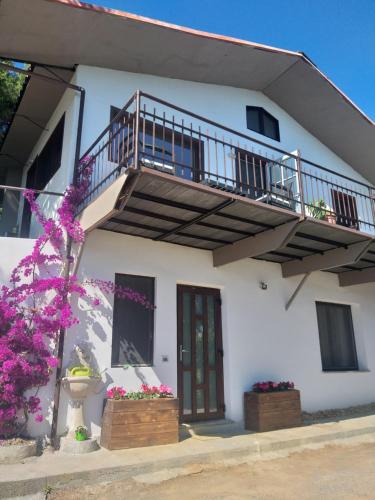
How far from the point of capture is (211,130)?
8312mm

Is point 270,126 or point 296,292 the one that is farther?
point 270,126

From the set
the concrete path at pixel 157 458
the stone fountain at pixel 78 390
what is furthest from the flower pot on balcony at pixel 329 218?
the stone fountain at pixel 78 390

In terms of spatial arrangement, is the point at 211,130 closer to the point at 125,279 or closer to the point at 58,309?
the point at 125,279

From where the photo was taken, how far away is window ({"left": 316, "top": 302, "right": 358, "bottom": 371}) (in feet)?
30.0

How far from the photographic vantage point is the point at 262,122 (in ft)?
32.0

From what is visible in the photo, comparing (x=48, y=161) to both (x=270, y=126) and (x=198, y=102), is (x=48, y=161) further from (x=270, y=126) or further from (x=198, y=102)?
(x=270, y=126)

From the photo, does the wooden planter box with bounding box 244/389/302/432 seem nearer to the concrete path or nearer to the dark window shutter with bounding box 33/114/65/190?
the concrete path

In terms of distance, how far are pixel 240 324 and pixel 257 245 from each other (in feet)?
5.51

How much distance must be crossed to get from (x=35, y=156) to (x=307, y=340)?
7.52 metres

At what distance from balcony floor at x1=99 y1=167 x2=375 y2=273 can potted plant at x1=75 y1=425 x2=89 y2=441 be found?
2.87m

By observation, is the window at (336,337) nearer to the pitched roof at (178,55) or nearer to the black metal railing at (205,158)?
the black metal railing at (205,158)

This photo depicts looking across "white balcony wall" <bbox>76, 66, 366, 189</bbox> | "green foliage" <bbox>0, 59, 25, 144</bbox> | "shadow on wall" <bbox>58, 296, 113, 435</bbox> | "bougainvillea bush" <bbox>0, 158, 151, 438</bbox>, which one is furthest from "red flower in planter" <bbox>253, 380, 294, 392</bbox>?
"green foliage" <bbox>0, 59, 25, 144</bbox>

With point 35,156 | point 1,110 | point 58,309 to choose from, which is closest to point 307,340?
point 58,309

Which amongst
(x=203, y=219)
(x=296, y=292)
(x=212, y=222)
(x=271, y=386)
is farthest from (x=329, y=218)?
(x=271, y=386)
